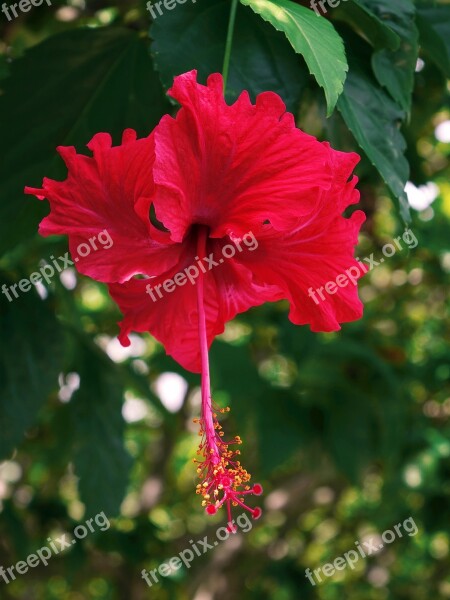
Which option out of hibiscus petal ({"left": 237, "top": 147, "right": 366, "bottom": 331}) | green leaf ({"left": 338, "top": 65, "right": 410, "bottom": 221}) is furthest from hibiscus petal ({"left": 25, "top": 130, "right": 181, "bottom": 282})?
green leaf ({"left": 338, "top": 65, "right": 410, "bottom": 221})

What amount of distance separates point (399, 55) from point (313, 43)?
29 centimetres

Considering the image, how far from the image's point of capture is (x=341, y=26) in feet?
3.59

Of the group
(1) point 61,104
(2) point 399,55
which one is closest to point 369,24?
(2) point 399,55

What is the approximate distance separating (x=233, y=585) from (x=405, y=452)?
38.4 inches

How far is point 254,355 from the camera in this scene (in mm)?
3398

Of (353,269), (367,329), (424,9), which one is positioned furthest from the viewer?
(367,329)

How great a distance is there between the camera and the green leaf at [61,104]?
3.85 feet

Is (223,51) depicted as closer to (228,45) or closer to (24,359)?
(228,45)

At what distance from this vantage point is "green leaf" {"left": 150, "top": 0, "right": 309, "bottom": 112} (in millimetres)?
971

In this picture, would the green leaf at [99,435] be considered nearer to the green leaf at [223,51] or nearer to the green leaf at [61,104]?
the green leaf at [61,104]

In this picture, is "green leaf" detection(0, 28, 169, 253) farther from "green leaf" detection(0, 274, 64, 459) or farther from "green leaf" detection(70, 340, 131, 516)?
"green leaf" detection(70, 340, 131, 516)

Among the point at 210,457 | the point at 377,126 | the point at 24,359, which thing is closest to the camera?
the point at 210,457

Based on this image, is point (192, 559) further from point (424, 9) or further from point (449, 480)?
point (424, 9)

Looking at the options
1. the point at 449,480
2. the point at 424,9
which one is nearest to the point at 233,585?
the point at 449,480
